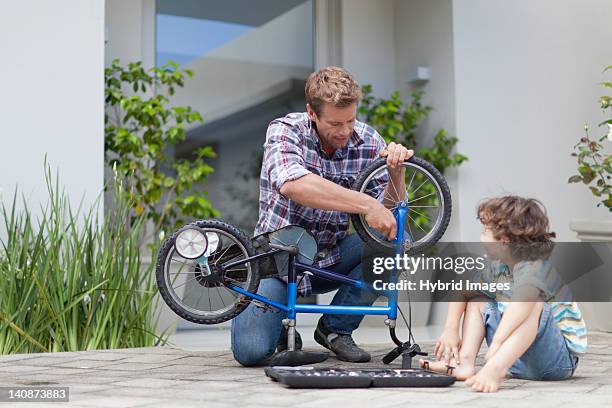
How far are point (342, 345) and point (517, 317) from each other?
90cm

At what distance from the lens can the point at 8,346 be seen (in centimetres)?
335

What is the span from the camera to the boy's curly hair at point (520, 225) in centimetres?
246

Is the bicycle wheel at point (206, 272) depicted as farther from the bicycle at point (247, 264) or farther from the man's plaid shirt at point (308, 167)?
the man's plaid shirt at point (308, 167)

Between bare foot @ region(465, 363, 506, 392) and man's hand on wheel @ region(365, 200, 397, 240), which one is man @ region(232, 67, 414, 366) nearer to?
man's hand on wheel @ region(365, 200, 397, 240)

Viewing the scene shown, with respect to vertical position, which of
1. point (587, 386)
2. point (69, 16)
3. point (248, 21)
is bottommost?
point (587, 386)

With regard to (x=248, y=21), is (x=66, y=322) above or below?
below

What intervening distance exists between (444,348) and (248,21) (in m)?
3.28

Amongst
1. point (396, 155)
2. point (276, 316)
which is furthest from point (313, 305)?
point (396, 155)

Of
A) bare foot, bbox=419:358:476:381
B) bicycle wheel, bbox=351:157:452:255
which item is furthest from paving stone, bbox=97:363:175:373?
Answer: bare foot, bbox=419:358:476:381

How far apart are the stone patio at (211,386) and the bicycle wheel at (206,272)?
22 cm

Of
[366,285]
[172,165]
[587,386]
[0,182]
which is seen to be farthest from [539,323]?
[172,165]

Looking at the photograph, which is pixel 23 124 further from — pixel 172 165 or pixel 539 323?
pixel 539 323


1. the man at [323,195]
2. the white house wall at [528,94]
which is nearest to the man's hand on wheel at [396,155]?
the man at [323,195]

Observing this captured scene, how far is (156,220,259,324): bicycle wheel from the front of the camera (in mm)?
2652
